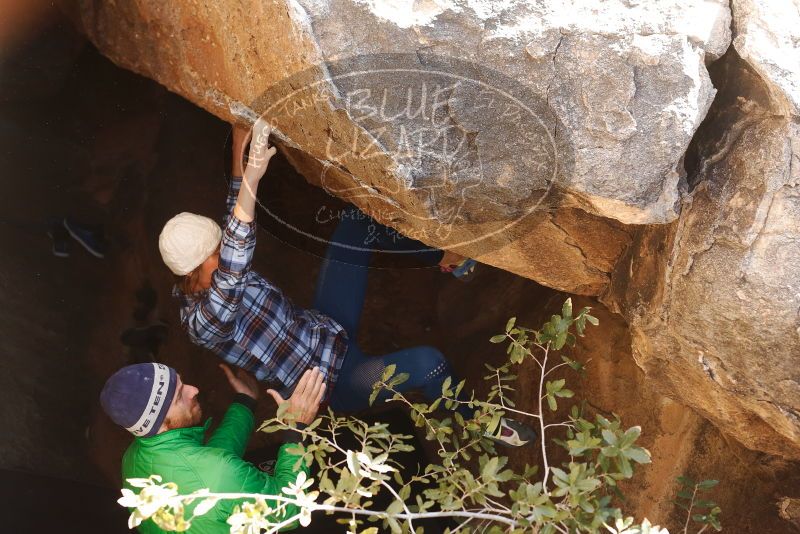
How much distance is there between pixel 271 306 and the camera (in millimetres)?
2506

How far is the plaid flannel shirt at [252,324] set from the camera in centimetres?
217

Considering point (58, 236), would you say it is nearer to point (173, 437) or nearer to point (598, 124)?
point (173, 437)

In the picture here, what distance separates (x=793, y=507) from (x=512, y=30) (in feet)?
6.23

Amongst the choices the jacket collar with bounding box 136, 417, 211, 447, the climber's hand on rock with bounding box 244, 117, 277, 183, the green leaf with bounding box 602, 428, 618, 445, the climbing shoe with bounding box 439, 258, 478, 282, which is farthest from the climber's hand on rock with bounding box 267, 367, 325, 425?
the green leaf with bounding box 602, 428, 618, 445

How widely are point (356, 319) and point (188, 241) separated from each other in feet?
2.60

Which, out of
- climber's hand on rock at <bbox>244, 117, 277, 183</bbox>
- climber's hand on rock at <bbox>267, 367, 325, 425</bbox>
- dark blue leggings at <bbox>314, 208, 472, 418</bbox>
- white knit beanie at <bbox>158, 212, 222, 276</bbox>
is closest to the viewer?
climber's hand on rock at <bbox>244, 117, 277, 183</bbox>

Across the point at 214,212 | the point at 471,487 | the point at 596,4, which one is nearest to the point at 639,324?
the point at 471,487

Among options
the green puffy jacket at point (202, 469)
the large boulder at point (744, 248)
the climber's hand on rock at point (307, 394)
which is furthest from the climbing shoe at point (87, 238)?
the large boulder at point (744, 248)

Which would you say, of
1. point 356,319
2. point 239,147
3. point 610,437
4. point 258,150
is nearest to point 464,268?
point 356,319

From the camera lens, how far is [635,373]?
8.86ft

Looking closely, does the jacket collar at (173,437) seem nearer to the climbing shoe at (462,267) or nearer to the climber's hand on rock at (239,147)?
the climber's hand on rock at (239,147)

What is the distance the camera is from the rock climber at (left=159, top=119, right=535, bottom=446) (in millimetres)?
2178

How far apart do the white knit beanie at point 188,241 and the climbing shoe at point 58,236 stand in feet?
4.62

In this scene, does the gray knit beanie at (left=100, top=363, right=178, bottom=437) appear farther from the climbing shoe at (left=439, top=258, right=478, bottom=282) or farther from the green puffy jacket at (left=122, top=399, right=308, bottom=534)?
the climbing shoe at (left=439, top=258, right=478, bottom=282)
